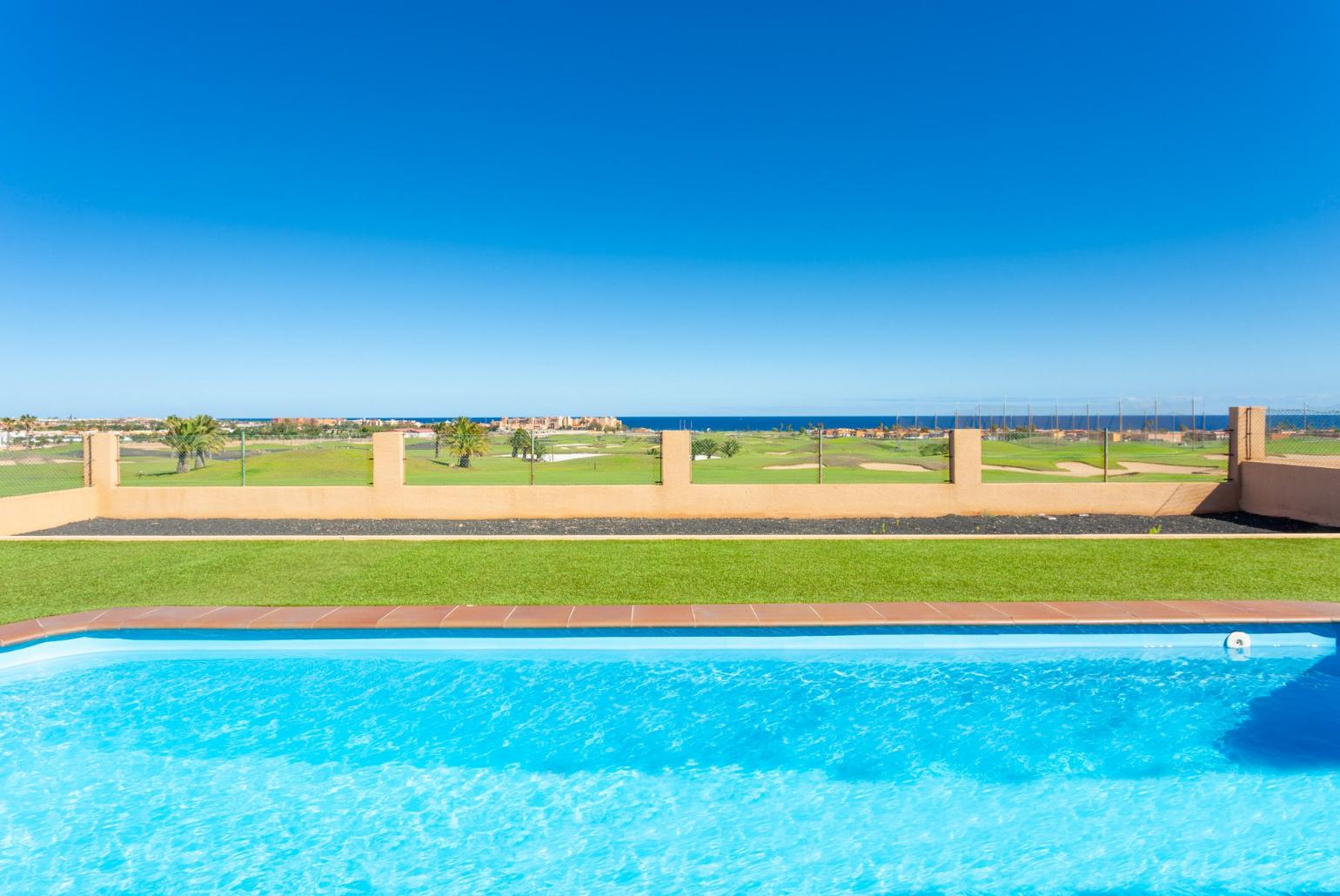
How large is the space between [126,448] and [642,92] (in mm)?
13937

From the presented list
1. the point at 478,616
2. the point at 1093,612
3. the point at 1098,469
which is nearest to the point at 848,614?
the point at 1093,612

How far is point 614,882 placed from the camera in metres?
3.45

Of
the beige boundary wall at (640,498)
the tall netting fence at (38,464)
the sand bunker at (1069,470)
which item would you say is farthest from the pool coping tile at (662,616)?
the tall netting fence at (38,464)

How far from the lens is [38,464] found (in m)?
12.5

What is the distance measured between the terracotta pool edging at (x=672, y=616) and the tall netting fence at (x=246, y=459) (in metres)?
7.33

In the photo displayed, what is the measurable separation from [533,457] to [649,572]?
5.67 metres

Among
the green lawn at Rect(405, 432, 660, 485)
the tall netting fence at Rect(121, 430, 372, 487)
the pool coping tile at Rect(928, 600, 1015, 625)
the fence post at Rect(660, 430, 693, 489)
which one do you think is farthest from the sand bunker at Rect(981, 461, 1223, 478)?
the tall netting fence at Rect(121, 430, 372, 487)

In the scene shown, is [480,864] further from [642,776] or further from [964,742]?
[964,742]

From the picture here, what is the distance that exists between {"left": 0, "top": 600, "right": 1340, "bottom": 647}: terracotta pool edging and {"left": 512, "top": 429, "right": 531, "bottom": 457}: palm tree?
7.30 metres

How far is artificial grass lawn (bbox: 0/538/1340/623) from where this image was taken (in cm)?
657

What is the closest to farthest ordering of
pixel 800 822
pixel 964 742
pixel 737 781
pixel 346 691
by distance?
pixel 800 822
pixel 737 781
pixel 964 742
pixel 346 691

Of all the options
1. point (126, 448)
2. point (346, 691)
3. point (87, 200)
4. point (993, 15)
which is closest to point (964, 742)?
point (346, 691)

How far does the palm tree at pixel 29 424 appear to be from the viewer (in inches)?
520

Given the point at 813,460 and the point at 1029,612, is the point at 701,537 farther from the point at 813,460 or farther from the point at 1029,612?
the point at 813,460
